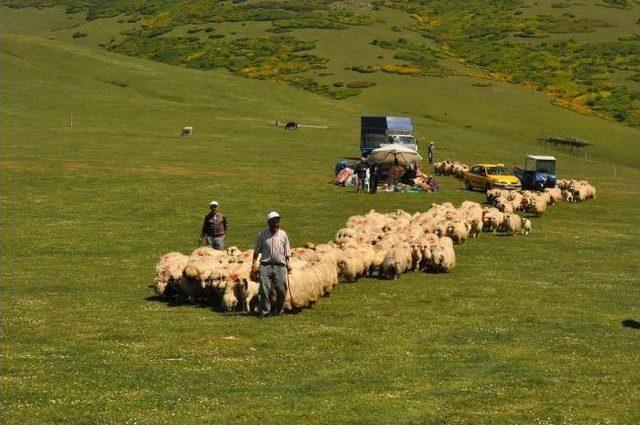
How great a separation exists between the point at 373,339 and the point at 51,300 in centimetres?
923

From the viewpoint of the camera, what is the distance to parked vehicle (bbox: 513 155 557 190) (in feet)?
188

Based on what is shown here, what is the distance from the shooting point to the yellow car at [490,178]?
56.2 meters

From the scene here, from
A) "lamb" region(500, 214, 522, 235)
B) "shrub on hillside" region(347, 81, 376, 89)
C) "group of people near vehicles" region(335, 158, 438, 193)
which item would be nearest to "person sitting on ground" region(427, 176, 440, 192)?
"group of people near vehicles" region(335, 158, 438, 193)

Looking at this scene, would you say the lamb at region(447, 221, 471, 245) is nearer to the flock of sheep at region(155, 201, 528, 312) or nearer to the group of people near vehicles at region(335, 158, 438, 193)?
the flock of sheep at region(155, 201, 528, 312)

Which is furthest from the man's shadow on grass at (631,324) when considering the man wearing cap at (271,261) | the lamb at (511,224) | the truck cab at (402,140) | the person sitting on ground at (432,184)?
the truck cab at (402,140)

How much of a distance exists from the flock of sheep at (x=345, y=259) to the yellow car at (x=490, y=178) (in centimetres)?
1605

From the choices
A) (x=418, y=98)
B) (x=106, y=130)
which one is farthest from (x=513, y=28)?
(x=106, y=130)

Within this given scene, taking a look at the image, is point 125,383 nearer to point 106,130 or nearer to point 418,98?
point 106,130

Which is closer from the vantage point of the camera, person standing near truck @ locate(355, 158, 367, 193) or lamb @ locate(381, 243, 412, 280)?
lamb @ locate(381, 243, 412, 280)

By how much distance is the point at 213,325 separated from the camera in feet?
66.8

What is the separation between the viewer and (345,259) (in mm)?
26656

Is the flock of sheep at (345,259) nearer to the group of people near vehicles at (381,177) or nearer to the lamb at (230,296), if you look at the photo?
the lamb at (230,296)

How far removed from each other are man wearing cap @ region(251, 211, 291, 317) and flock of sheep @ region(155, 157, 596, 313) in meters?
0.65

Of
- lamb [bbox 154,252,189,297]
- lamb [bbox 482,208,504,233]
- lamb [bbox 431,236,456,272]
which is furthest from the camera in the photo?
lamb [bbox 482,208,504,233]
